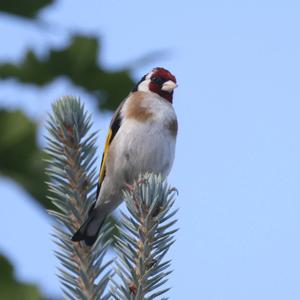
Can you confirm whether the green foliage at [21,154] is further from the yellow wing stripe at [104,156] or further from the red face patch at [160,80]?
the red face patch at [160,80]

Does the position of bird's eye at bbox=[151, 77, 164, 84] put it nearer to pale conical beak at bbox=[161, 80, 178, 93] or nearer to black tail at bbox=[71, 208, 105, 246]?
pale conical beak at bbox=[161, 80, 178, 93]

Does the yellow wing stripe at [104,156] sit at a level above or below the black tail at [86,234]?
above

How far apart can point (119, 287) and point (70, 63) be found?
7.08 feet

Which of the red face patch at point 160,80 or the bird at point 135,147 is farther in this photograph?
the red face patch at point 160,80

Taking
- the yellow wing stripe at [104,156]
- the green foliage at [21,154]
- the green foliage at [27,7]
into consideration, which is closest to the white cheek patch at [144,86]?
Answer: the yellow wing stripe at [104,156]

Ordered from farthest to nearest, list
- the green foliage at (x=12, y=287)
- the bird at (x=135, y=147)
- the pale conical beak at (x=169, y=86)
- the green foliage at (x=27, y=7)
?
the pale conical beak at (x=169, y=86)
the bird at (x=135, y=147)
the green foliage at (x=27, y=7)
the green foliage at (x=12, y=287)

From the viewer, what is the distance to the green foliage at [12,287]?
3250mm

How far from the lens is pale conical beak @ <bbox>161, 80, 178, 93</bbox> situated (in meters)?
4.76

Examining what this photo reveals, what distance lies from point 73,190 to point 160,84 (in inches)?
87.1

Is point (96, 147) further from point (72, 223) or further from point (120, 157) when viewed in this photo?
point (120, 157)

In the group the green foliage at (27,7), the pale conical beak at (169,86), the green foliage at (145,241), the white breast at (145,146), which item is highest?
the pale conical beak at (169,86)

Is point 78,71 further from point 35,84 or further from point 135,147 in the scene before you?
point 135,147

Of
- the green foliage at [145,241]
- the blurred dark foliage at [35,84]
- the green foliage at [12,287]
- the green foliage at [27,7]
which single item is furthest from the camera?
the green foliage at [27,7]

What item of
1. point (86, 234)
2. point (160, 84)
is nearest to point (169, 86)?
point (160, 84)
